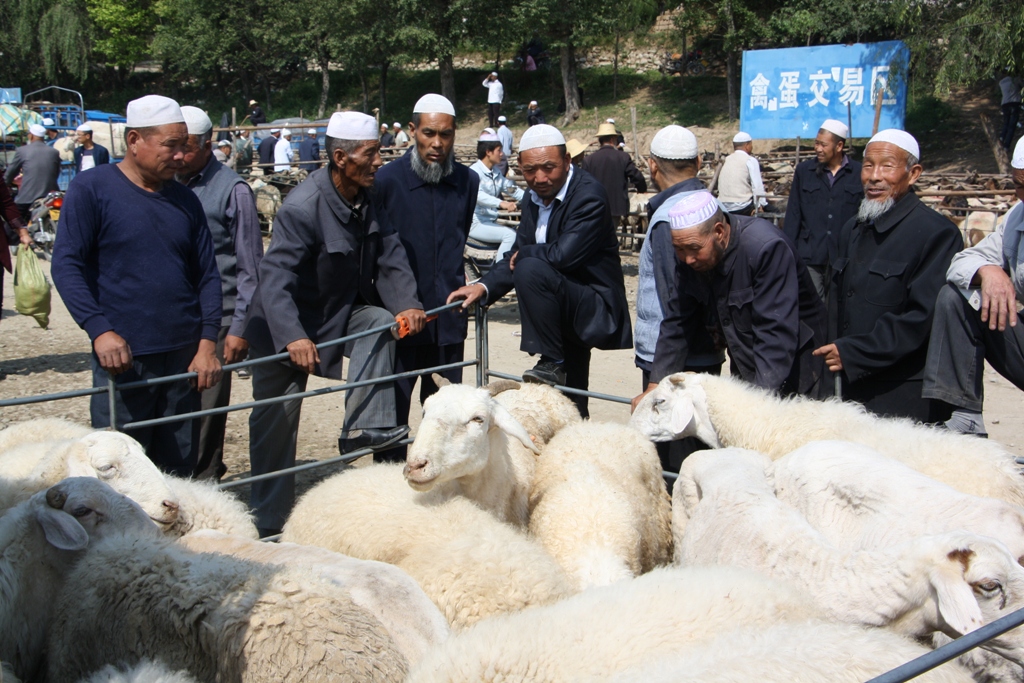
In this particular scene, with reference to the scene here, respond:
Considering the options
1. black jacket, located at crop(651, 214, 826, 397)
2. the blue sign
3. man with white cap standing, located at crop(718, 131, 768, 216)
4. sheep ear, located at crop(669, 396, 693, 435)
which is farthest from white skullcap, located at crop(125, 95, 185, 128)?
the blue sign

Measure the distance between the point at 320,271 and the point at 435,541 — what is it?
1803 millimetres

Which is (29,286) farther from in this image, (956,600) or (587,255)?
(956,600)

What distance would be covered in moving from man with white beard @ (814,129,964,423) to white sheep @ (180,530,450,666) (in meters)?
2.30

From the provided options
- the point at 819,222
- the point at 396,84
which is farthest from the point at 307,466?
the point at 396,84

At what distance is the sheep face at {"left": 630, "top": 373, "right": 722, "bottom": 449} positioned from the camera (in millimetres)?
4089

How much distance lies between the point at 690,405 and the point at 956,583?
1843 mm

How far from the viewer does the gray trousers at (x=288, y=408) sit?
4.34 metres

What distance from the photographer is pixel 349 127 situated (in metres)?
4.25

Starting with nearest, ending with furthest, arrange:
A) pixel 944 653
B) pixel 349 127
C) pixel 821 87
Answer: pixel 944 653 → pixel 349 127 → pixel 821 87

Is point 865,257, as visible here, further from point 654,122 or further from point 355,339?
point 654,122

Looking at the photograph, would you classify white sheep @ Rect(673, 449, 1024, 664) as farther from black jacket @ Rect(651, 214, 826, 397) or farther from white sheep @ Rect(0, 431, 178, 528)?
white sheep @ Rect(0, 431, 178, 528)

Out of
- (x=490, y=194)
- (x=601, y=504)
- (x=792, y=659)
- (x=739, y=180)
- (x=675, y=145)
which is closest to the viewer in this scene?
(x=792, y=659)

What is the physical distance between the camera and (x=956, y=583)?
233 cm

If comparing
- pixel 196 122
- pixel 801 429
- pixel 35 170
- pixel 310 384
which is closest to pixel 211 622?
pixel 801 429
